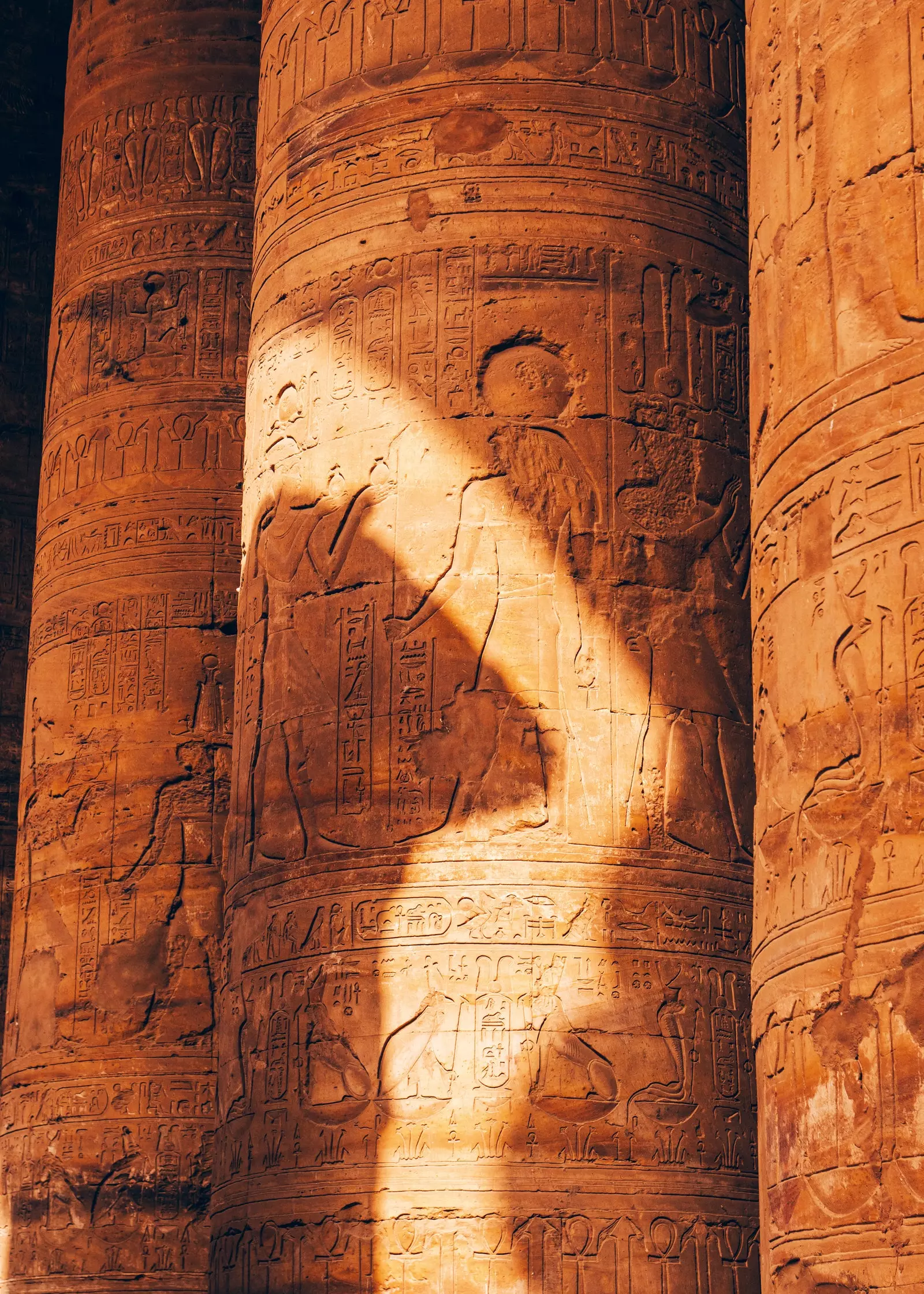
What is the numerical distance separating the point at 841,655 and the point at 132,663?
677cm

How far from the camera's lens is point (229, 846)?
7.89m

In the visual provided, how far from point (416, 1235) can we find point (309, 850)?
4.50 feet

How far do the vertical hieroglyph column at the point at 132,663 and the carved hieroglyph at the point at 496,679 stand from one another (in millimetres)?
2601

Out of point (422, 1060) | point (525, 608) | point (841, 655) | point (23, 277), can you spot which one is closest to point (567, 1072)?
point (422, 1060)

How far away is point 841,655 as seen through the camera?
438cm

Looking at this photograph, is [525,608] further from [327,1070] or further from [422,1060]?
[327,1070]

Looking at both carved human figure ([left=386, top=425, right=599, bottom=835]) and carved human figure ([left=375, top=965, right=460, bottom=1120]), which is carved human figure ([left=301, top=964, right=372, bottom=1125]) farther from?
carved human figure ([left=386, top=425, right=599, bottom=835])

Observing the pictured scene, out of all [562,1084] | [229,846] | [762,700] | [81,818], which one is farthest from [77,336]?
[762,700]

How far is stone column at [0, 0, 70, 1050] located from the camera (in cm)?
1448

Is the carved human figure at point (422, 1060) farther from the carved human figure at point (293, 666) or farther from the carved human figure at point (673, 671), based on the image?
the carved human figure at point (673, 671)

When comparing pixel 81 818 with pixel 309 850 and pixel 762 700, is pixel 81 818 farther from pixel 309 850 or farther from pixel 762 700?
pixel 762 700

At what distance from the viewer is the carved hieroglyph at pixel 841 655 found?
13.4 ft

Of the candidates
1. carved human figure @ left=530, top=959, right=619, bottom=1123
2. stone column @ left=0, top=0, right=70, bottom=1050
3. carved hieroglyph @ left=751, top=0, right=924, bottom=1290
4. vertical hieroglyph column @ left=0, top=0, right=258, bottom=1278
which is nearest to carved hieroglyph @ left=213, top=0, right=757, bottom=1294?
carved human figure @ left=530, top=959, right=619, bottom=1123

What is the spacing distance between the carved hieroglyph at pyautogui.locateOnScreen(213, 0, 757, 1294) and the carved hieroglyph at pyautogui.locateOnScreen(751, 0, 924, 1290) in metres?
2.27
